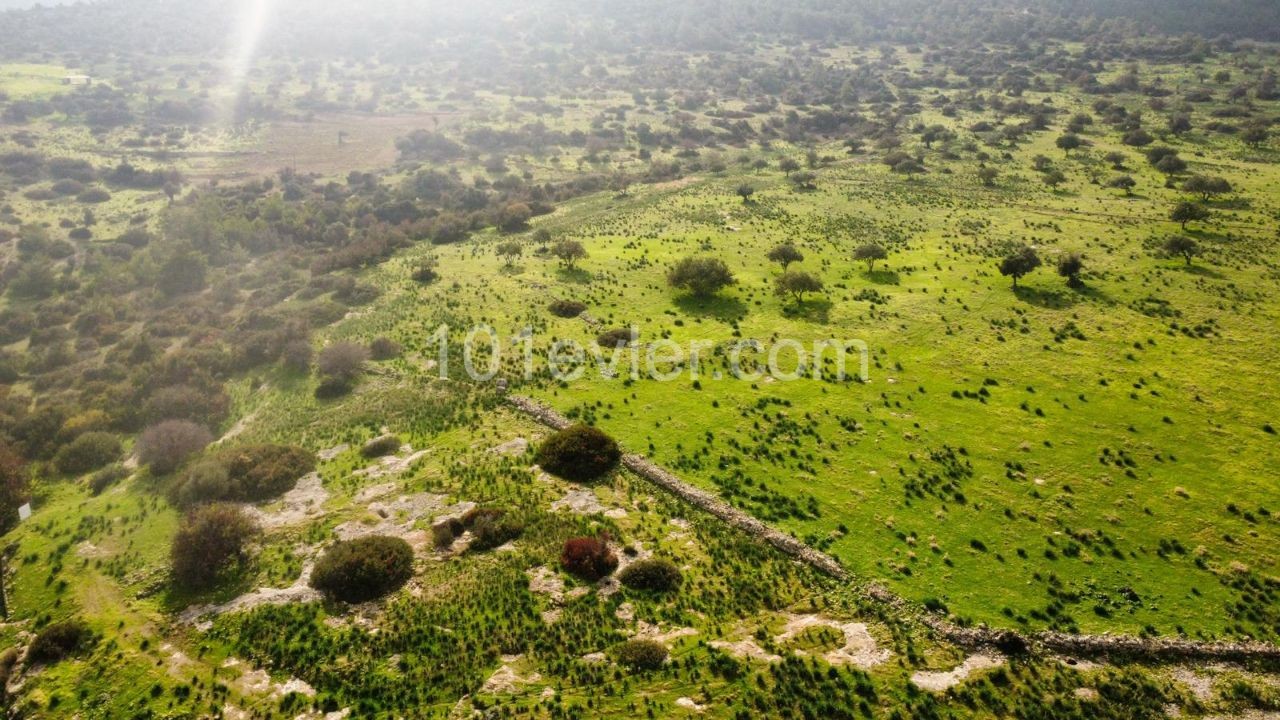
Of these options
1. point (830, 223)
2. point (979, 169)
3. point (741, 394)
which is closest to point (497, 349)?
point (741, 394)

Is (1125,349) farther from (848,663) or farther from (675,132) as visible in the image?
(675,132)

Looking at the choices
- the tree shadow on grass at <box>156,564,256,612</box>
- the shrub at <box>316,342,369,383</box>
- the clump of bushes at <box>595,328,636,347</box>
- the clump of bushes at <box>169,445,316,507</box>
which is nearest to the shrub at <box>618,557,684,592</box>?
the tree shadow on grass at <box>156,564,256,612</box>

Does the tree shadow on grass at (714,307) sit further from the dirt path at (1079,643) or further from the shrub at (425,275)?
the dirt path at (1079,643)

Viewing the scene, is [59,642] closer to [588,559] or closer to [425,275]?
[588,559]

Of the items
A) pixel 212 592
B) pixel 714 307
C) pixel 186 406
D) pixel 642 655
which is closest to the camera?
pixel 642 655

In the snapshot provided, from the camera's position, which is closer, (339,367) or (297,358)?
(339,367)
